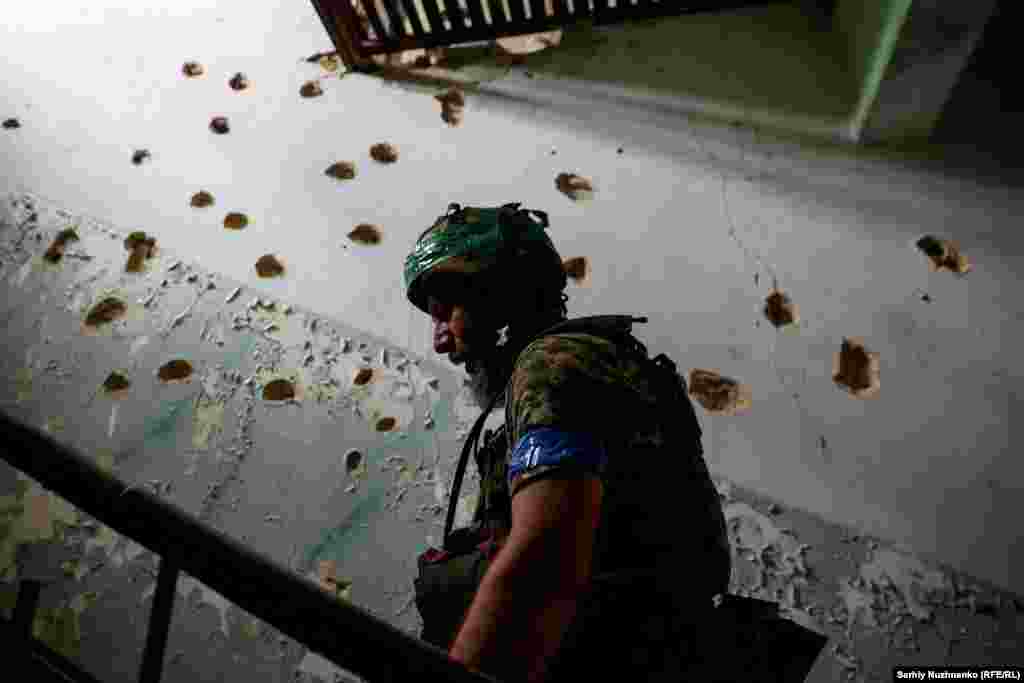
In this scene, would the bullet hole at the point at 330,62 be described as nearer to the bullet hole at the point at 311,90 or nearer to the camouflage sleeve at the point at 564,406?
the bullet hole at the point at 311,90

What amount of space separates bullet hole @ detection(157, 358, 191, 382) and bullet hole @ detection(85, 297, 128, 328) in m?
0.41

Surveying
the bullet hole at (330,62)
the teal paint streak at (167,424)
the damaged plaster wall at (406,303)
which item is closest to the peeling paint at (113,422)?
the damaged plaster wall at (406,303)

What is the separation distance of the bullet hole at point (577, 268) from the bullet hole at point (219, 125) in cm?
210

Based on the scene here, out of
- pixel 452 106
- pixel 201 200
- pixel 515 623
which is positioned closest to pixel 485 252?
pixel 515 623

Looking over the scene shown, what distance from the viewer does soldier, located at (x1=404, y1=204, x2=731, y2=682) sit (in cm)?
101

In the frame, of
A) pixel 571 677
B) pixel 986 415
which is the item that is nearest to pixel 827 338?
pixel 986 415

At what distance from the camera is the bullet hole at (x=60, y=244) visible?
3086 millimetres

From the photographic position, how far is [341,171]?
10.7 ft

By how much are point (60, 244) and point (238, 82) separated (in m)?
1.35

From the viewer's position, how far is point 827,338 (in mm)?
Result: 2539

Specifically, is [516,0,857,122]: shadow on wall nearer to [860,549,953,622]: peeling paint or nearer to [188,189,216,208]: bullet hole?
[188,189,216,208]: bullet hole

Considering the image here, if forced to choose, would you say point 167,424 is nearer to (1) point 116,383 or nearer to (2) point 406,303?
(1) point 116,383

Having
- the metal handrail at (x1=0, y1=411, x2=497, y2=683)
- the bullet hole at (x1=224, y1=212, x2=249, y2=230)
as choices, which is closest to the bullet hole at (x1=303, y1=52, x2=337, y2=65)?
the bullet hole at (x1=224, y1=212, x2=249, y2=230)

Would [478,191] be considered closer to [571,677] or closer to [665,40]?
[665,40]
